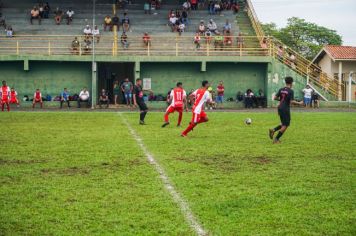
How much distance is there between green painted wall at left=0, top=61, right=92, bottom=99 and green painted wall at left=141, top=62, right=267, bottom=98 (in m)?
4.05

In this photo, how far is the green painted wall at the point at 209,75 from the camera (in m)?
38.2

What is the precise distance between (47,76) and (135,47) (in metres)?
5.95

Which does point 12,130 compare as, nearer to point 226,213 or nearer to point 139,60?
point 226,213

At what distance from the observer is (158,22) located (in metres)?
41.5

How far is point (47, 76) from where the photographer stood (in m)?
37.5

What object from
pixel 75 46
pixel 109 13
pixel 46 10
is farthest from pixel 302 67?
pixel 46 10

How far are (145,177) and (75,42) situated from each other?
94.3 feet

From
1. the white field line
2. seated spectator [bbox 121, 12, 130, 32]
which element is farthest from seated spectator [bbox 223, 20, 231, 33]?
the white field line

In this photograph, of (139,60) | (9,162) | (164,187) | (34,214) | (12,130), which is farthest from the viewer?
(139,60)

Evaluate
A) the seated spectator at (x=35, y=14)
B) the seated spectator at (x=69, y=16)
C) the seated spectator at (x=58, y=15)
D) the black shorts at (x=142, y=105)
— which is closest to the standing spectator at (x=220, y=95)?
the seated spectator at (x=69, y=16)

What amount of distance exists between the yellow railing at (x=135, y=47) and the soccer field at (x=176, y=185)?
2134 cm

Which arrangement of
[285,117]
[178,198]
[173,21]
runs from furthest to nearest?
[173,21] < [285,117] < [178,198]

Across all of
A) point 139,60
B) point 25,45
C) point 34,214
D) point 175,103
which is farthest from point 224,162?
point 25,45

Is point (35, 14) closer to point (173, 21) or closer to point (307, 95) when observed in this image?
point (173, 21)
